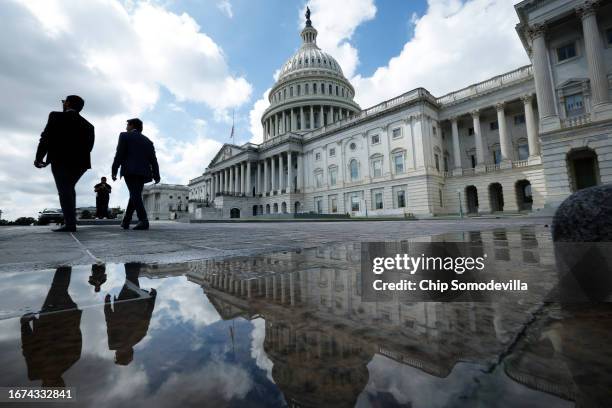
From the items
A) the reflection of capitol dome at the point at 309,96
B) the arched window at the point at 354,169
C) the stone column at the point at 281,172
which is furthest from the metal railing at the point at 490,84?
the reflection of capitol dome at the point at 309,96

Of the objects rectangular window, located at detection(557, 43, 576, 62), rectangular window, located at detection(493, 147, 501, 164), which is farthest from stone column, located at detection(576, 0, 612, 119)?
rectangular window, located at detection(493, 147, 501, 164)

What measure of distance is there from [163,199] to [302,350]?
8168 centimetres

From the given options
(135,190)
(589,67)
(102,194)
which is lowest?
(135,190)

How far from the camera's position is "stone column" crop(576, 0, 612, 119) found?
14.5 metres

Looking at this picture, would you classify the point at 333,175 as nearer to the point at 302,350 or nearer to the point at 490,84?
the point at 490,84

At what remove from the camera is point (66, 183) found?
16.6ft

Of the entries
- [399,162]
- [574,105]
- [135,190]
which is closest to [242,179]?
[399,162]

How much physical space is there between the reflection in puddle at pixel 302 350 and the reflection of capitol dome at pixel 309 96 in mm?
50666

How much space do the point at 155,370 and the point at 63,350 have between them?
28cm

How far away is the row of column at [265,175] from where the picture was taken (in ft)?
141

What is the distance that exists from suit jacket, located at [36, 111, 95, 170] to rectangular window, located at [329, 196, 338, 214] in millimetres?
33681

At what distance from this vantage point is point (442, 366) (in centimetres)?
61

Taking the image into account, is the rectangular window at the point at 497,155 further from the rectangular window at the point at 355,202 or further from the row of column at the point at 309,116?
the row of column at the point at 309,116

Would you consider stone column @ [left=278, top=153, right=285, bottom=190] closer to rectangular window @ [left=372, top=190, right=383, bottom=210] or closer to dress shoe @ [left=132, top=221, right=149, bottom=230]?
rectangular window @ [left=372, top=190, right=383, bottom=210]
